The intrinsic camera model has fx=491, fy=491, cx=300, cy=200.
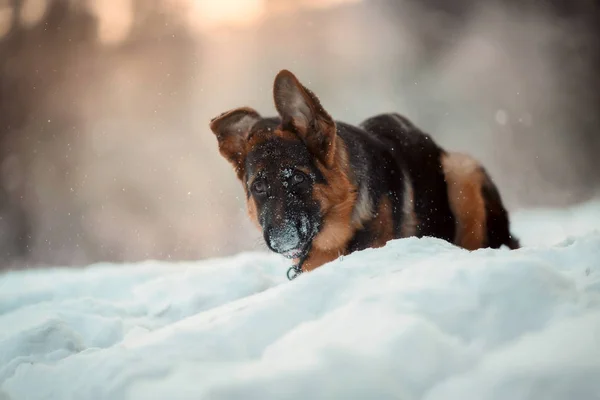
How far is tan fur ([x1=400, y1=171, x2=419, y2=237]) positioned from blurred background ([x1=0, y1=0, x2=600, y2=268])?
188 inches

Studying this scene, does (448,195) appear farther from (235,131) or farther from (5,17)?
(5,17)

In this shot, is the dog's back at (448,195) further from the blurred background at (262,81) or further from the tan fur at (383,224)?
the blurred background at (262,81)

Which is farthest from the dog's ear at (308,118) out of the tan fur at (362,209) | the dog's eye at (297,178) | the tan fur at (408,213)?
the tan fur at (408,213)

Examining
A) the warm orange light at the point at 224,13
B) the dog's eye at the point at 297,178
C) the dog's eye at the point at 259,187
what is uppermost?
the warm orange light at the point at 224,13

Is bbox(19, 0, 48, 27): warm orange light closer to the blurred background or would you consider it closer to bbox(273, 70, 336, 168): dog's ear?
the blurred background

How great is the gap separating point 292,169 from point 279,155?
169 mm

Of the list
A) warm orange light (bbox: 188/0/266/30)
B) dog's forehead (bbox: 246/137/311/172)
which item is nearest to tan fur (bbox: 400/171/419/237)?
dog's forehead (bbox: 246/137/311/172)

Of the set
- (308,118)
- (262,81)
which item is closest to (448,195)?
(308,118)

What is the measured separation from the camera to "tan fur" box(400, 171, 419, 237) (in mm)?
4332

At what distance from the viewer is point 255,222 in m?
4.43

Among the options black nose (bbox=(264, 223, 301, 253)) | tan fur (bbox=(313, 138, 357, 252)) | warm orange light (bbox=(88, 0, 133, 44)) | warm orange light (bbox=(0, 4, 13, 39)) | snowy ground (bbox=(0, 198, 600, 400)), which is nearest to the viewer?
snowy ground (bbox=(0, 198, 600, 400))

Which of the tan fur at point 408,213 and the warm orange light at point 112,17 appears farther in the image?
the warm orange light at point 112,17

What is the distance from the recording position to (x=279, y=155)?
3.89 metres

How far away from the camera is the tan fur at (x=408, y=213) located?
433 cm
